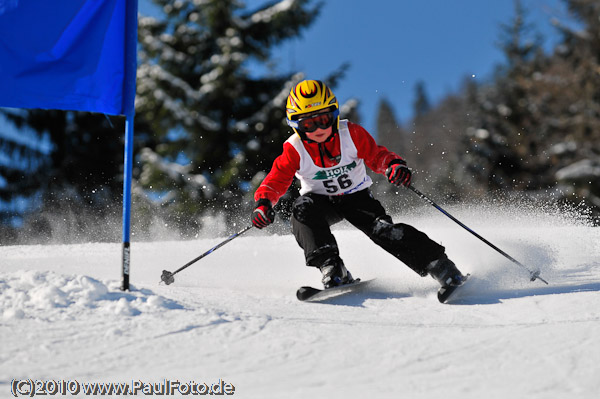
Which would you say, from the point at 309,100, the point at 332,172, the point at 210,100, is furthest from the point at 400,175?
the point at 210,100

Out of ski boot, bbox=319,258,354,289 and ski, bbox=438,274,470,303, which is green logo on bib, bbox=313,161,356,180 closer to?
ski boot, bbox=319,258,354,289

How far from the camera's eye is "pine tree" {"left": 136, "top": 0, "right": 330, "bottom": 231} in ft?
48.7

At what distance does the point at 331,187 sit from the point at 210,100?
12.2 meters

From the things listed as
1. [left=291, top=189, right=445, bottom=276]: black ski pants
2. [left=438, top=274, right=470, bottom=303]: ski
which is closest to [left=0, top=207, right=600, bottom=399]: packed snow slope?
[left=438, top=274, right=470, bottom=303]: ski

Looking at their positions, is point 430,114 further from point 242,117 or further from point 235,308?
point 235,308

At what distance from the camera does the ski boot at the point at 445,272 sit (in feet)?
12.1

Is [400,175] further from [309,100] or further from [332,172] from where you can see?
[309,100]

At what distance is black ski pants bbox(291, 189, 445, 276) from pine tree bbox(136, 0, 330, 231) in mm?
9874

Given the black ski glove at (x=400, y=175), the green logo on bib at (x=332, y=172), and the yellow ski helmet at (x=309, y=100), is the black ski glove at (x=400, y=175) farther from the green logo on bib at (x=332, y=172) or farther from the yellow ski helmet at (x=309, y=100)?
the yellow ski helmet at (x=309, y=100)

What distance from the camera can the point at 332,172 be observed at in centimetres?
425

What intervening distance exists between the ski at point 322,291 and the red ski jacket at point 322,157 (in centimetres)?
87

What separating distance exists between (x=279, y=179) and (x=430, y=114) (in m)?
71.3

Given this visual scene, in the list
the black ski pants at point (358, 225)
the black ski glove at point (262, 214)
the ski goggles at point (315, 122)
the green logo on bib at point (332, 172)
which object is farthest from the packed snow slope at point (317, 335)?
the ski goggles at point (315, 122)

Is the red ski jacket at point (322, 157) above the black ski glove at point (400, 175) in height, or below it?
above
